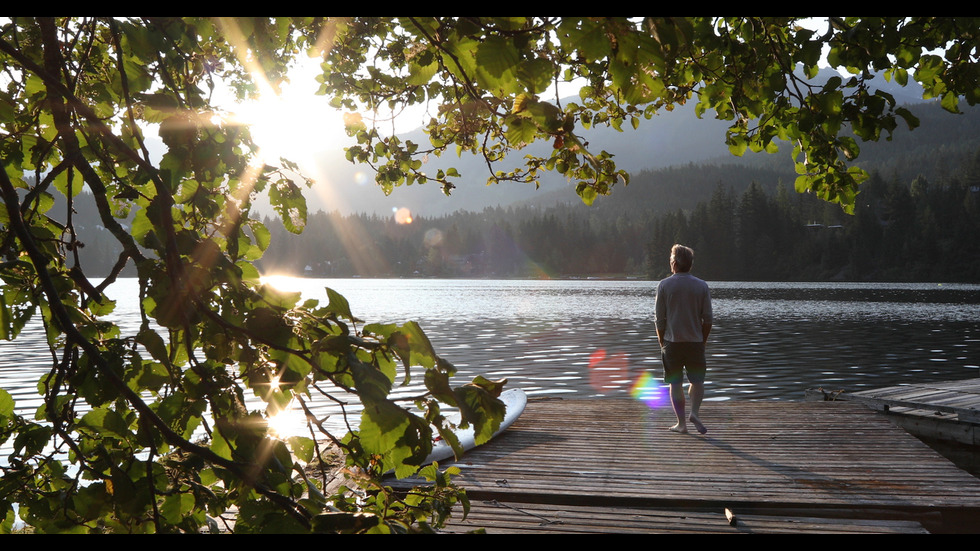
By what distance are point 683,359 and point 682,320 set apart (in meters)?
0.47

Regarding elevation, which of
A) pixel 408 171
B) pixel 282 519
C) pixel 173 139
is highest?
pixel 408 171

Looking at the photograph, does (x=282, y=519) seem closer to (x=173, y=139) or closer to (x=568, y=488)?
(x=173, y=139)

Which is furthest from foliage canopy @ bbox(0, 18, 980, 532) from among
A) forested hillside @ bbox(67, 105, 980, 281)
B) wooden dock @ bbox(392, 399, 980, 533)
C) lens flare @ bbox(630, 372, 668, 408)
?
forested hillside @ bbox(67, 105, 980, 281)

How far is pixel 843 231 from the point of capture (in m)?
116

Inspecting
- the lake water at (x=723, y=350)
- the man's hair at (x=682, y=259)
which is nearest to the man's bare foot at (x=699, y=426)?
the man's hair at (x=682, y=259)

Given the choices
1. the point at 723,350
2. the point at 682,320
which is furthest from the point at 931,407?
the point at 723,350

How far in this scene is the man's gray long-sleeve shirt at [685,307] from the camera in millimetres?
7531

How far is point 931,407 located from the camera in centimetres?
1105

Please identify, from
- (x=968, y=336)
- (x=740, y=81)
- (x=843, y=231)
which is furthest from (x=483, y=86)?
(x=843, y=231)

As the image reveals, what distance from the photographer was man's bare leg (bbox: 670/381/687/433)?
7.88 meters

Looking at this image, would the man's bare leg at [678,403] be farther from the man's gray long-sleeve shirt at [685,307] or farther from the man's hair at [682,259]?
the man's hair at [682,259]

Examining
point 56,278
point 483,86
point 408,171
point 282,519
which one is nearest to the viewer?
point 483,86

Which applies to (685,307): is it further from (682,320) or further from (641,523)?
(641,523)

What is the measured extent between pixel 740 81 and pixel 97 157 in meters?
2.78
